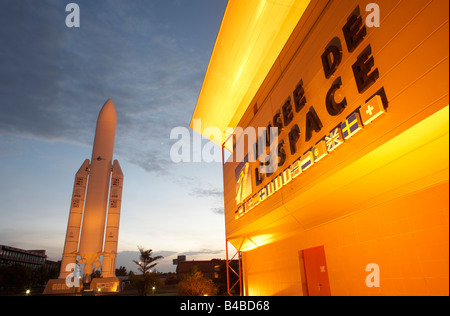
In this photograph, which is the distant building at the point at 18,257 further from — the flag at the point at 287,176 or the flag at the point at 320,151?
the flag at the point at 320,151

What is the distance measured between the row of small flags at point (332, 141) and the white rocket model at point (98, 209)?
79.5ft

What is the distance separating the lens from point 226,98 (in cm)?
1805

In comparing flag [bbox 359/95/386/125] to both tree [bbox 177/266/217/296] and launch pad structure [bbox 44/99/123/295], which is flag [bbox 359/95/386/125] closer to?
tree [bbox 177/266/217/296]

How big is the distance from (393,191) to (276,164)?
4.89 m

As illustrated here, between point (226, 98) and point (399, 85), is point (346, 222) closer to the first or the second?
point (399, 85)

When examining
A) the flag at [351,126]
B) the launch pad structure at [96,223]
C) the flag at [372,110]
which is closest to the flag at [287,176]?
the flag at [351,126]

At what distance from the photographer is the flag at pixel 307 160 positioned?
8423 mm

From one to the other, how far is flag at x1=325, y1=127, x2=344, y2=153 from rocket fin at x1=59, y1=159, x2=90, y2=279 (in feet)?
98.3

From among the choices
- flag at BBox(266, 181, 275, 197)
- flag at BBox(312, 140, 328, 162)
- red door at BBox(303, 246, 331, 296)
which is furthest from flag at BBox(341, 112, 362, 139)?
red door at BBox(303, 246, 331, 296)

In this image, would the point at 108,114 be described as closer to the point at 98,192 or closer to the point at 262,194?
the point at 98,192

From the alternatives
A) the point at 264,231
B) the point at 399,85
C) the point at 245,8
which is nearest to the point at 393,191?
the point at 399,85

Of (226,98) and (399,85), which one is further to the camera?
(226,98)

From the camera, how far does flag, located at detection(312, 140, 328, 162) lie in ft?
25.6
